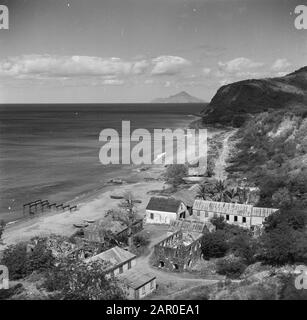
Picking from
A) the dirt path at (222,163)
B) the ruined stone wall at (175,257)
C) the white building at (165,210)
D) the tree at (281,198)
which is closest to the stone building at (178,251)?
the ruined stone wall at (175,257)

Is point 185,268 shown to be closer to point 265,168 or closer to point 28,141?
point 265,168

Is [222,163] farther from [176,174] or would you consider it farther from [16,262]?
[16,262]

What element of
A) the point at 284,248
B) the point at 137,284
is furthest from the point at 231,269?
the point at 137,284

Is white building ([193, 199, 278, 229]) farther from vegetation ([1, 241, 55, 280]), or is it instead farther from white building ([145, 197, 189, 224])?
vegetation ([1, 241, 55, 280])

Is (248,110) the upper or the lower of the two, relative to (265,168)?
upper

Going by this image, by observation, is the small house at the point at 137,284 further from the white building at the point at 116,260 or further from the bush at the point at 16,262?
the bush at the point at 16,262
